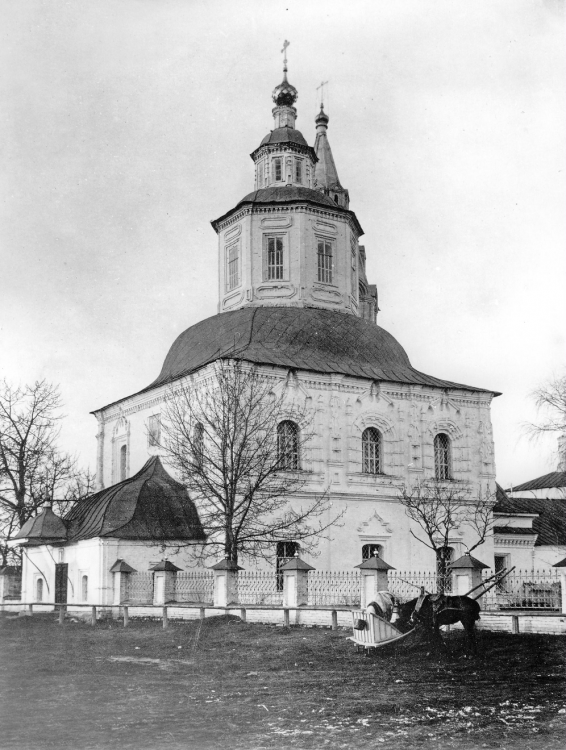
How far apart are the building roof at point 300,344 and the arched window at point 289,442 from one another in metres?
1.91

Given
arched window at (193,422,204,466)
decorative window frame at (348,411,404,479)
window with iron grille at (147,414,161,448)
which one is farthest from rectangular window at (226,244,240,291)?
arched window at (193,422,204,466)

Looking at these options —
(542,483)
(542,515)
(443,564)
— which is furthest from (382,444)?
(542,483)

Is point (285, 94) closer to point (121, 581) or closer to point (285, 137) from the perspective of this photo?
point (285, 137)

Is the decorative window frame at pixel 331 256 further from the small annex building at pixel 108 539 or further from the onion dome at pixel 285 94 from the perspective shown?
the small annex building at pixel 108 539

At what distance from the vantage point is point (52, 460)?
3391 cm

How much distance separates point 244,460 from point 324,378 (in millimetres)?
4788

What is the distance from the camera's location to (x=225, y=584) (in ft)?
73.0

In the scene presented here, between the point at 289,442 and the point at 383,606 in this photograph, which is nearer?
the point at 383,606

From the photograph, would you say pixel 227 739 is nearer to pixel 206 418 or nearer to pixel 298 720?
pixel 298 720

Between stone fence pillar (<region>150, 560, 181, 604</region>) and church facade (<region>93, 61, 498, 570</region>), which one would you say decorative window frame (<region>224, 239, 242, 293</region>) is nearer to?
church facade (<region>93, 61, 498, 570</region>)

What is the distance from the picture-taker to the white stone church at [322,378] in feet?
96.6

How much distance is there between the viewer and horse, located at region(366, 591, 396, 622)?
1515cm

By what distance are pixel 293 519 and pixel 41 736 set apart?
19.5 m

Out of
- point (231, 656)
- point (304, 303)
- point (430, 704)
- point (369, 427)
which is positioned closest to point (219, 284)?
point (304, 303)
